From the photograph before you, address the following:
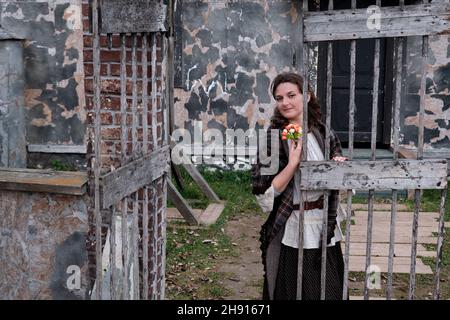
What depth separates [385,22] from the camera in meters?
3.53

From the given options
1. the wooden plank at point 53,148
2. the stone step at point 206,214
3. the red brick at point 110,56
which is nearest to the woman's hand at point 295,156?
the red brick at point 110,56

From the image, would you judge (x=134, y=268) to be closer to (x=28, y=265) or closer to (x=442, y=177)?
(x=28, y=265)

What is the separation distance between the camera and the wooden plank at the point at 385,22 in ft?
11.5

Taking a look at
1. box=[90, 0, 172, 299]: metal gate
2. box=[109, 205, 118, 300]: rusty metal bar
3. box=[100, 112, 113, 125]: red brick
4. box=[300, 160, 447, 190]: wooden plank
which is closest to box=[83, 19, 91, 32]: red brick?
box=[90, 0, 172, 299]: metal gate

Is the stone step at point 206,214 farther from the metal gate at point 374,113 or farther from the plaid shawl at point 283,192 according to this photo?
the metal gate at point 374,113

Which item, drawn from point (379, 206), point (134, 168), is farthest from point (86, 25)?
point (379, 206)

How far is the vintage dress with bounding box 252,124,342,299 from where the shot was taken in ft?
13.3

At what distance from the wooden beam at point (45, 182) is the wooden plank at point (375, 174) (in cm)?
137

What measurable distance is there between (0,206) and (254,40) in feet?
20.8

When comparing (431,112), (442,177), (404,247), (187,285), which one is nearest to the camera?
(442,177)

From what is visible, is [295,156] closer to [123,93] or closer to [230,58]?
[123,93]

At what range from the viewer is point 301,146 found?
3854 mm
